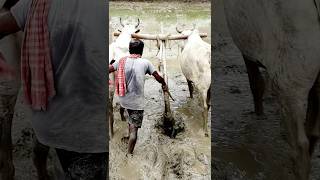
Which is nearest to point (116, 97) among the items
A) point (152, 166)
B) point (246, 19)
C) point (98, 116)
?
point (152, 166)

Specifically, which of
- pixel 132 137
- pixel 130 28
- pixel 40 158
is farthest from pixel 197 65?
pixel 40 158

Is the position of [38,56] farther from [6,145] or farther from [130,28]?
[130,28]

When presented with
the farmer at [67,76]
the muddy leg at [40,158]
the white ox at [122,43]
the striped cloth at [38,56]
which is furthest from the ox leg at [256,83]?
the white ox at [122,43]

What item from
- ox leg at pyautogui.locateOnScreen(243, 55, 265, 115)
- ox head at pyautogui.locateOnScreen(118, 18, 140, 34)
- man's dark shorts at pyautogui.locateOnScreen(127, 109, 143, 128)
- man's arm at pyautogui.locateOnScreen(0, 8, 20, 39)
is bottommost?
man's dark shorts at pyautogui.locateOnScreen(127, 109, 143, 128)

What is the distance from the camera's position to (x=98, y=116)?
8.03 feet

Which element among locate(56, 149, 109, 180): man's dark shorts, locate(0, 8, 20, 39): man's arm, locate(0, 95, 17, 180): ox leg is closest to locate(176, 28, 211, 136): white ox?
locate(56, 149, 109, 180): man's dark shorts

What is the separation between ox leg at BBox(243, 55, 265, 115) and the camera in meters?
2.42

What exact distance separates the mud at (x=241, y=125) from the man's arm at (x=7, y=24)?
1.02m

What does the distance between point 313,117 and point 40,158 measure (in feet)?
4.61

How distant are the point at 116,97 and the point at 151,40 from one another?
0.74 m

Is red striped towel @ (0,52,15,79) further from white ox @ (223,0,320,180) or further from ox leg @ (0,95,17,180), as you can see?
white ox @ (223,0,320,180)

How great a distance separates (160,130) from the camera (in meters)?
3.86

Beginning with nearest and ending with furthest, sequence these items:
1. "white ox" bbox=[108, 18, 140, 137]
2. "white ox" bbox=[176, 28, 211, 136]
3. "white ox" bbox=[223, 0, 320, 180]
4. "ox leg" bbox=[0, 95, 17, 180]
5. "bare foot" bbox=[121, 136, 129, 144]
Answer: "white ox" bbox=[223, 0, 320, 180]
"ox leg" bbox=[0, 95, 17, 180]
"bare foot" bbox=[121, 136, 129, 144]
"white ox" bbox=[176, 28, 211, 136]
"white ox" bbox=[108, 18, 140, 137]

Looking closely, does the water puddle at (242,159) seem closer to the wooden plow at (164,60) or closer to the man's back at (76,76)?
the man's back at (76,76)
